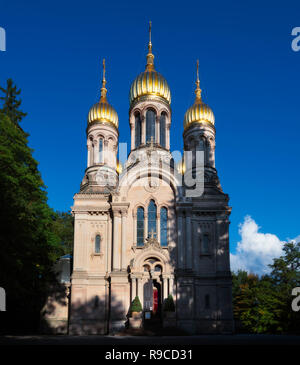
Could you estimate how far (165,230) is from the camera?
3114 cm

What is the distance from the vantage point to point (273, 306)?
29.6 meters

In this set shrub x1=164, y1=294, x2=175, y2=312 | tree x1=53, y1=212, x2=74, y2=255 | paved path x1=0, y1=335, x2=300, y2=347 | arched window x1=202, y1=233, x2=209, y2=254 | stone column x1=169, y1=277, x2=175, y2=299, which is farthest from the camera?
tree x1=53, y1=212, x2=74, y2=255

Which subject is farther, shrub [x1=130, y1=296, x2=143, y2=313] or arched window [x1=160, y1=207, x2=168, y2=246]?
arched window [x1=160, y1=207, x2=168, y2=246]

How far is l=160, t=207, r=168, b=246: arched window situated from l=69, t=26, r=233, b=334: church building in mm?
71

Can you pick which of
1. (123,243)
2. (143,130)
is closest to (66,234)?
(143,130)

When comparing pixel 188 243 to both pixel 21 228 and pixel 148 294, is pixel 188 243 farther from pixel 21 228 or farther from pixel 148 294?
pixel 21 228

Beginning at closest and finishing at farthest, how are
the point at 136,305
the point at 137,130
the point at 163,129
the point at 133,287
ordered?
the point at 136,305
the point at 133,287
the point at 163,129
the point at 137,130

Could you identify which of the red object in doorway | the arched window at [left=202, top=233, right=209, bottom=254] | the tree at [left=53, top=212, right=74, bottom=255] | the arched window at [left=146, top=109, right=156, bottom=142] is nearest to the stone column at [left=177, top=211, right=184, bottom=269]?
the arched window at [left=202, top=233, right=209, bottom=254]

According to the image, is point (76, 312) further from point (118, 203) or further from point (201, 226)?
point (201, 226)

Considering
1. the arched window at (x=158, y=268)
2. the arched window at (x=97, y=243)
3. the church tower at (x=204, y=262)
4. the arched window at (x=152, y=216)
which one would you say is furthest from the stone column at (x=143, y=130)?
the arched window at (x=158, y=268)

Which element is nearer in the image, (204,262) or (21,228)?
(21,228)

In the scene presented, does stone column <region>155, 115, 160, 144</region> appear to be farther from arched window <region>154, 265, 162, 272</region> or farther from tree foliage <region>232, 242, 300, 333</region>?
tree foliage <region>232, 242, 300, 333</region>

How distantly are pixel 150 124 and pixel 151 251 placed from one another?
12.3 metres

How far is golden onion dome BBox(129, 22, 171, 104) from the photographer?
124ft
